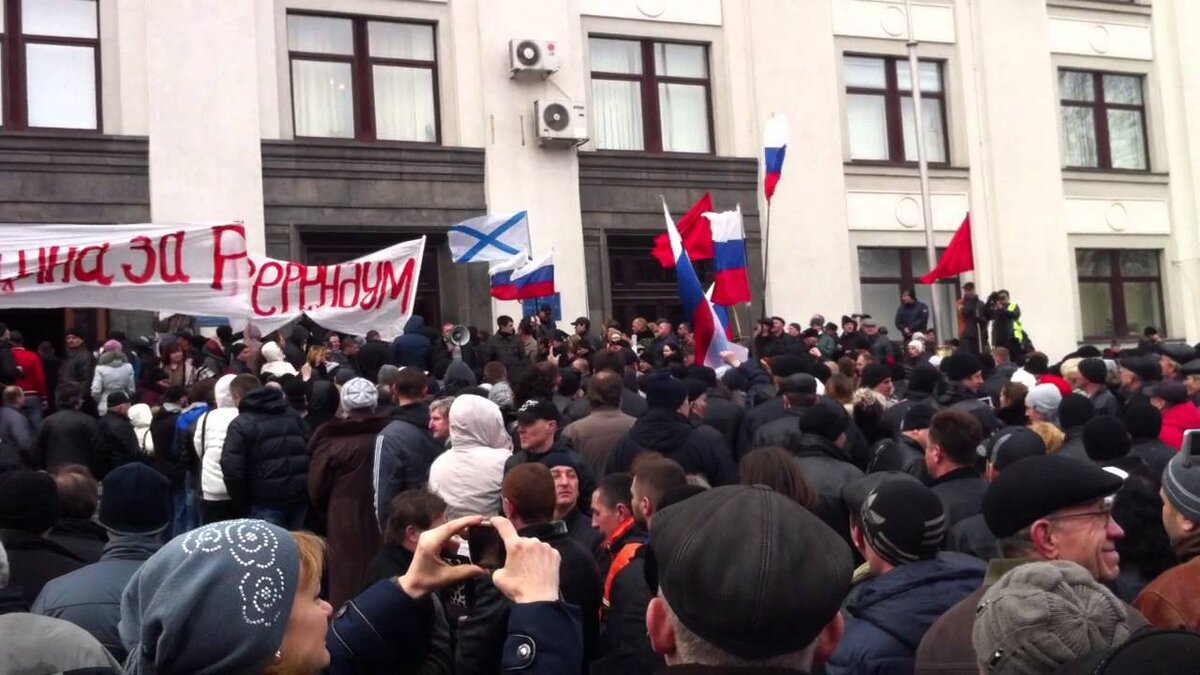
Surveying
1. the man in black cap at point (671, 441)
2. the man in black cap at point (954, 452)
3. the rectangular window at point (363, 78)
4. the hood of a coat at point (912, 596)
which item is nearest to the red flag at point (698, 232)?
the rectangular window at point (363, 78)

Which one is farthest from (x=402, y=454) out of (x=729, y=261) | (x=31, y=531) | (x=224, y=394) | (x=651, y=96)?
(x=651, y=96)

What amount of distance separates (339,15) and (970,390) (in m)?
13.4

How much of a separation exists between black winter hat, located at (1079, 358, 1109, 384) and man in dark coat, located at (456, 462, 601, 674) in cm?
645

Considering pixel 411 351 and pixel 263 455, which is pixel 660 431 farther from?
pixel 411 351

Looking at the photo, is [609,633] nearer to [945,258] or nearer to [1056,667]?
[1056,667]

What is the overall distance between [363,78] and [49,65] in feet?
14.8

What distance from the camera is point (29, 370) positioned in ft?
45.8

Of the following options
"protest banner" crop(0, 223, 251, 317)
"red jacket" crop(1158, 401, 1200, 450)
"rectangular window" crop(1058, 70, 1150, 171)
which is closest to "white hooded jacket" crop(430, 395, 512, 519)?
"red jacket" crop(1158, 401, 1200, 450)

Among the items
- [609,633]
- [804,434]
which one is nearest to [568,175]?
[804,434]

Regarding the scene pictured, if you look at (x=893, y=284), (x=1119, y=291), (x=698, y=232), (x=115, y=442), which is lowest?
(x=115, y=442)

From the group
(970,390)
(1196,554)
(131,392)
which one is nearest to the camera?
(1196,554)

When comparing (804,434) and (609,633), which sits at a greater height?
(804,434)

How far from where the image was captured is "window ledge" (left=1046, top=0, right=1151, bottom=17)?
1024 inches

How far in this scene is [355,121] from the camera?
20.5 m
